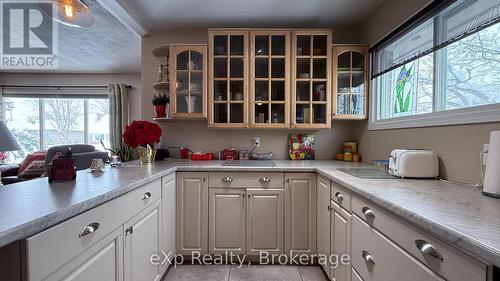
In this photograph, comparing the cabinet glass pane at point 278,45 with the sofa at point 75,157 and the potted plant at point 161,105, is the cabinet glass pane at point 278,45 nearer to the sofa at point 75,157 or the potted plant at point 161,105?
the potted plant at point 161,105

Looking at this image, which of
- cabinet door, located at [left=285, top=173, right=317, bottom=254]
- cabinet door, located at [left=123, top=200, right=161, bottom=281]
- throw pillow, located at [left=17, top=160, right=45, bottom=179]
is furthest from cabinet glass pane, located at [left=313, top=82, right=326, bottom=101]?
throw pillow, located at [left=17, top=160, right=45, bottom=179]

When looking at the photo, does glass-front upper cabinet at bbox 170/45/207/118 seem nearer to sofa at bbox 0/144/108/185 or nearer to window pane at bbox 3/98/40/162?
sofa at bbox 0/144/108/185

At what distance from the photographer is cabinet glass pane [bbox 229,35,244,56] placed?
2.47 metres

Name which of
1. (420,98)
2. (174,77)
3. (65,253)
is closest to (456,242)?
(65,253)

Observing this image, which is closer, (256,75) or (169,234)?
(169,234)

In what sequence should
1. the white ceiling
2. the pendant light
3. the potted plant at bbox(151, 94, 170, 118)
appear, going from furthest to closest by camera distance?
the potted plant at bbox(151, 94, 170, 118)
the white ceiling
the pendant light

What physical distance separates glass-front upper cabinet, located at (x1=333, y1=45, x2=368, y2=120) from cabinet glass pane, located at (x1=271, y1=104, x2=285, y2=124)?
1.72ft

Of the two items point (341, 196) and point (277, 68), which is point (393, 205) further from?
point (277, 68)

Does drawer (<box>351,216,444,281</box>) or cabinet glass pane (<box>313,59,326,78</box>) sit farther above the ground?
cabinet glass pane (<box>313,59,326,78</box>)

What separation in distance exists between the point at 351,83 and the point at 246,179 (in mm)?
1436

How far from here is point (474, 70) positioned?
134 centimetres

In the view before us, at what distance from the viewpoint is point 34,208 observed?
2.61 ft

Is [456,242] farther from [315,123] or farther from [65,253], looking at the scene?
[315,123]

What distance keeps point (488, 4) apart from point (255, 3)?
63.9 inches
